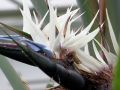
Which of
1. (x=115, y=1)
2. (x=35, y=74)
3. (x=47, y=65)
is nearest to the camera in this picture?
(x=47, y=65)

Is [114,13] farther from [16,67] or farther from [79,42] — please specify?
[16,67]

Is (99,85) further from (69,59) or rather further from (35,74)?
(35,74)

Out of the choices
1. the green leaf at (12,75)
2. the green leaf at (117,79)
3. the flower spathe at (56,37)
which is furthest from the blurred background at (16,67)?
the green leaf at (117,79)

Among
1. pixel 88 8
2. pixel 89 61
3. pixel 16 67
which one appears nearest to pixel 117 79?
pixel 89 61

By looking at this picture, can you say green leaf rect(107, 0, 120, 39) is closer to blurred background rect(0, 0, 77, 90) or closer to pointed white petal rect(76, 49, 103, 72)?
pointed white petal rect(76, 49, 103, 72)

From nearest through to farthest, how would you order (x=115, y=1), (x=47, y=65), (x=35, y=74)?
(x=47, y=65), (x=115, y=1), (x=35, y=74)

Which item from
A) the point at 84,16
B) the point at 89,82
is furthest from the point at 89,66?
the point at 84,16

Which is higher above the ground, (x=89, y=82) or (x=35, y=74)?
(x=89, y=82)

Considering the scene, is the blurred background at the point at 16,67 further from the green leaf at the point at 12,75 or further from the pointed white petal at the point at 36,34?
the pointed white petal at the point at 36,34

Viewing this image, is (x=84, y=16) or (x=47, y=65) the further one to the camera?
(x=84, y=16)
